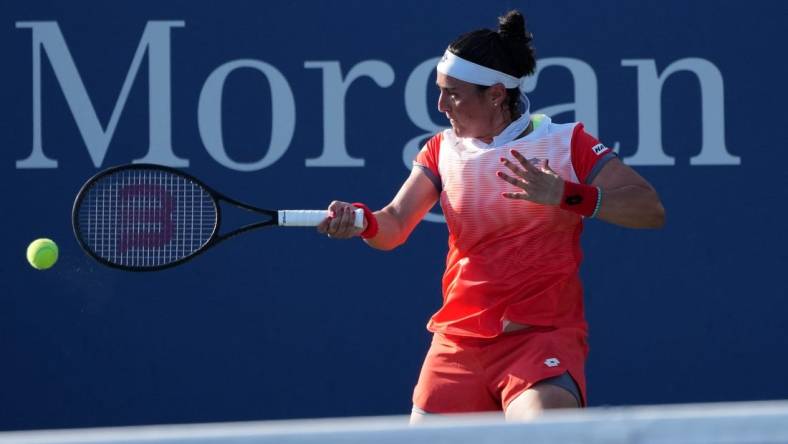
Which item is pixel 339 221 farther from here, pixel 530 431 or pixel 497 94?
pixel 530 431

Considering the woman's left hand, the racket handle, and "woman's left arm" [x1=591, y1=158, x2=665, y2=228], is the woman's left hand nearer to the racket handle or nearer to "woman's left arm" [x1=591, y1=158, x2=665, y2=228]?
"woman's left arm" [x1=591, y1=158, x2=665, y2=228]

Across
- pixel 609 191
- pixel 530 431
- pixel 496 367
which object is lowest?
pixel 496 367

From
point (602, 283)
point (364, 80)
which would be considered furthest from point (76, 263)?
point (602, 283)

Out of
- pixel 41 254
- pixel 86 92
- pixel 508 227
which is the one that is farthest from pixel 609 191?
pixel 86 92

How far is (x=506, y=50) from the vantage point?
11.7ft

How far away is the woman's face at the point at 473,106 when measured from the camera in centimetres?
353

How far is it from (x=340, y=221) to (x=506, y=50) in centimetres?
58

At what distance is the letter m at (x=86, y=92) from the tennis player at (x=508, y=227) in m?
1.47

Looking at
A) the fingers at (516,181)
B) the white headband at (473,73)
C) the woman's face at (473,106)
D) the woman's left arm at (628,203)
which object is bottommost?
the woman's left arm at (628,203)

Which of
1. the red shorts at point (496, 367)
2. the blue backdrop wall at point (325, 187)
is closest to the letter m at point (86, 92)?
the blue backdrop wall at point (325, 187)

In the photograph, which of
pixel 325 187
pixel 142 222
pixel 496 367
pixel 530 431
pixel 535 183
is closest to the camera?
pixel 530 431

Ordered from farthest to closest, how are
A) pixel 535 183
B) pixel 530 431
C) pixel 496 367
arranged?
1. pixel 496 367
2. pixel 535 183
3. pixel 530 431

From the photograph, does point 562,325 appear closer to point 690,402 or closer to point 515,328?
point 515,328

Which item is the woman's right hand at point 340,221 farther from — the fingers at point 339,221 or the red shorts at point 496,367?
the red shorts at point 496,367
